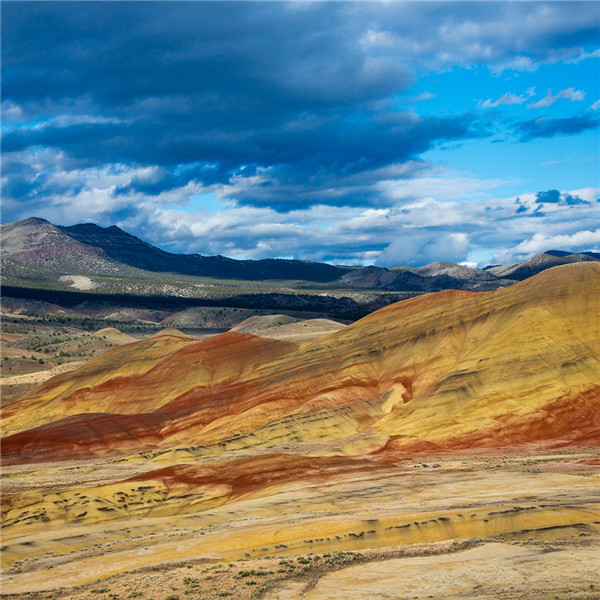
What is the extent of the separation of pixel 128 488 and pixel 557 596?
32588mm

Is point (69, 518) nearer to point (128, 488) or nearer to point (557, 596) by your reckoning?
point (128, 488)

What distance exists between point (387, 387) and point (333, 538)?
44362 millimetres

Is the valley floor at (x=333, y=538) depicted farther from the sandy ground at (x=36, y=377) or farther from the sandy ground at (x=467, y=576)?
the sandy ground at (x=36, y=377)

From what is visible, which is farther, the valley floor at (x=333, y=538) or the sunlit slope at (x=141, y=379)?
the sunlit slope at (x=141, y=379)

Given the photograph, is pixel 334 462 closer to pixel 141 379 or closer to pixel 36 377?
pixel 141 379

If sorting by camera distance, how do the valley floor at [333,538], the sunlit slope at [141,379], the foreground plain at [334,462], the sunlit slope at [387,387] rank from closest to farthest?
the valley floor at [333,538], the foreground plain at [334,462], the sunlit slope at [387,387], the sunlit slope at [141,379]

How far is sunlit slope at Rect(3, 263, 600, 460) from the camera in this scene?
6059 cm

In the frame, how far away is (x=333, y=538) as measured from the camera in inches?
1174

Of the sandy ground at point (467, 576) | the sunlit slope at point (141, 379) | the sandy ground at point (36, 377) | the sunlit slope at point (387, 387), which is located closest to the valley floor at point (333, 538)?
the sandy ground at point (467, 576)

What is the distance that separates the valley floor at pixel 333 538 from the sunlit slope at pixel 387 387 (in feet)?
39.1

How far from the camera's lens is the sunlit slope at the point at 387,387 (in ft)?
199

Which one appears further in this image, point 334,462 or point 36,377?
point 36,377

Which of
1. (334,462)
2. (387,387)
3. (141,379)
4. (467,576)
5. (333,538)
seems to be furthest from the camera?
(141,379)

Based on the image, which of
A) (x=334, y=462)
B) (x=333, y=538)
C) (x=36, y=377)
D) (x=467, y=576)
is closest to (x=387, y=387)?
(x=334, y=462)
